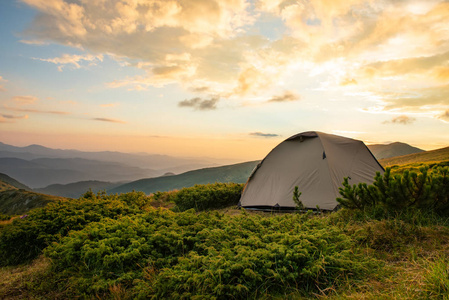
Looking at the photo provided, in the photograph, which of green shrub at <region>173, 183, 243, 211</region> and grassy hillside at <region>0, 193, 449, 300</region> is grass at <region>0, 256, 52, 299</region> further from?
green shrub at <region>173, 183, 243, 211</region>

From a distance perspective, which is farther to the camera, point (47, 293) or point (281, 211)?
point (281, 211)

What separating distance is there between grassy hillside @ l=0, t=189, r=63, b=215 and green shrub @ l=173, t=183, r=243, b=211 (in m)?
24.5

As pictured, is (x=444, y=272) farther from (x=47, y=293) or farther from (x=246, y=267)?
(x=47, y=293)

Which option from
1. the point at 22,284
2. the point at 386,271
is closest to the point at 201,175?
the point at 22,284

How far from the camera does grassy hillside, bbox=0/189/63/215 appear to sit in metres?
31.1

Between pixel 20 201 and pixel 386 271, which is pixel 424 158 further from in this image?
pixel 20 201

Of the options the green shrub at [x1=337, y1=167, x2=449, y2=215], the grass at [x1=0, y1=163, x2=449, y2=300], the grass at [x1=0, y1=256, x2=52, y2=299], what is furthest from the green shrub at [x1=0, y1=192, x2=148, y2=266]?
the green shrub at [x1=337, y1=167, x2=449, y2=215]

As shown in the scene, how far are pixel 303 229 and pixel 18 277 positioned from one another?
5.59 m

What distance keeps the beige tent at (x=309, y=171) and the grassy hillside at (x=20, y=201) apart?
90.2 feet

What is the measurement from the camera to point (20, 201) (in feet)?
116

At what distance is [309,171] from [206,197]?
14.2ft

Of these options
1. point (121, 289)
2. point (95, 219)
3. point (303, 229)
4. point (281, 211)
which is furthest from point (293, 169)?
point (121, 289)

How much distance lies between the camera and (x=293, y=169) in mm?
10508

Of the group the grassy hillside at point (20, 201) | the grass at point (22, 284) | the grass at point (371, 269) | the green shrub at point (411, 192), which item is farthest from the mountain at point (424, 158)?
the grassy hillside at point (20, 201)
